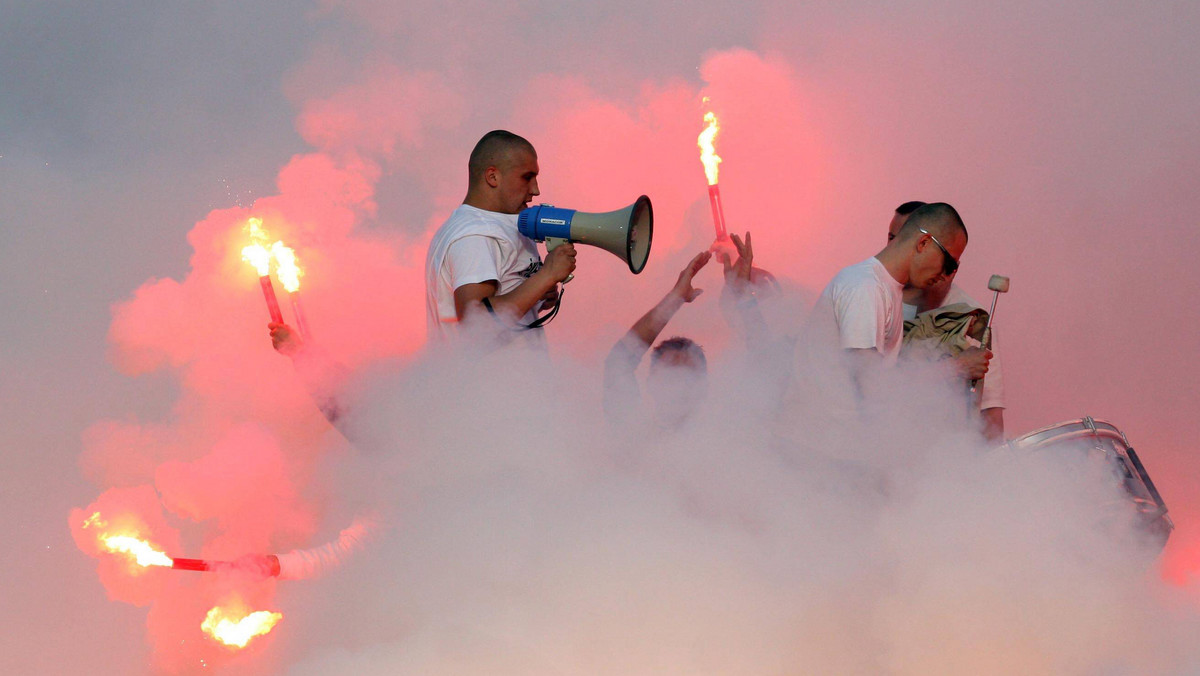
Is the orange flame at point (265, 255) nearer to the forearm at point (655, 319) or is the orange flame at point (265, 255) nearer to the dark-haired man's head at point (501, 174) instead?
the dark-haired man's head at point (501, 174)

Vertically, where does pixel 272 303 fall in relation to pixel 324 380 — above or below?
A: above

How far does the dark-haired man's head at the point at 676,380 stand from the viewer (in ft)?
11.7

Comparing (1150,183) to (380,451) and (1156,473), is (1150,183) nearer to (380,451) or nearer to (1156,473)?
(1156,473)

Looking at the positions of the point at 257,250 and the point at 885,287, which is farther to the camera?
the point at 257,250

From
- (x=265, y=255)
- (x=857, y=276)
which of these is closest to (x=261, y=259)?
(x=265, y=255)

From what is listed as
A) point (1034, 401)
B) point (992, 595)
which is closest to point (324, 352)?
point (992, 595)

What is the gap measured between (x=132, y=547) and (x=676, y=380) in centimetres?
195

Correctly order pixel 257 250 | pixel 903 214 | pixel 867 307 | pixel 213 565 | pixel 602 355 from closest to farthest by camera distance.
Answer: pixel 867 307 < pixel 213 565 < pixel 257 250 < pixel 903 214 < pixel 602 355

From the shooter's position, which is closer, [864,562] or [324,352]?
[864,562]

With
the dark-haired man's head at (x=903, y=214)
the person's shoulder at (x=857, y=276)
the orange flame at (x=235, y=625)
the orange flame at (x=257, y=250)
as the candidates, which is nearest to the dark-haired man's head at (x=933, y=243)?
the person's shoulder at (x=857, y=276)

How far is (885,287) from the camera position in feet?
9.99

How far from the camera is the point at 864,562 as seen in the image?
302cm

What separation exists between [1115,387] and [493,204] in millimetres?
3308

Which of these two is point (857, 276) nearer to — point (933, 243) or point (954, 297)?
point (933, 243)
